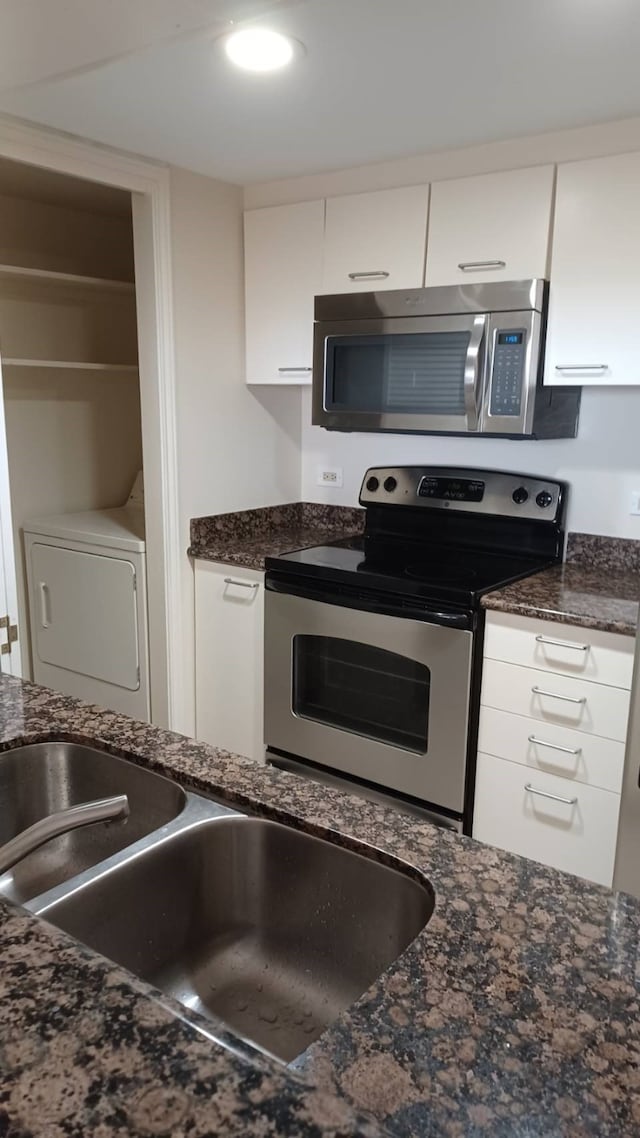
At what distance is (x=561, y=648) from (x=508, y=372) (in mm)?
796

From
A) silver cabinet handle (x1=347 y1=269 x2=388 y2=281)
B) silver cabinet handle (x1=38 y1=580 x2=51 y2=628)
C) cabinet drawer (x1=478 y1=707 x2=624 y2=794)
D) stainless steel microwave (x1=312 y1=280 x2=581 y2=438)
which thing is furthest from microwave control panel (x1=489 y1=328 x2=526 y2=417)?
silver cabinet handle (x1=38 y1=580 x2=51 y2=628)

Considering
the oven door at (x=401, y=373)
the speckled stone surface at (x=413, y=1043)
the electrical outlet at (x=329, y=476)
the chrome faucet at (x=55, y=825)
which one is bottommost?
the speckled stone surface at (x=413, y=1043)

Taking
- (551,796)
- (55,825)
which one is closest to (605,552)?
(551,796)

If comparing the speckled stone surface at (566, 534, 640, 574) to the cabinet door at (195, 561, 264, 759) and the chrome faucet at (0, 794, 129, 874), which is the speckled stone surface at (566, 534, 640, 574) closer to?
the cabinet door at (195, 561, 264, 759)

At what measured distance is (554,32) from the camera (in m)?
1.56

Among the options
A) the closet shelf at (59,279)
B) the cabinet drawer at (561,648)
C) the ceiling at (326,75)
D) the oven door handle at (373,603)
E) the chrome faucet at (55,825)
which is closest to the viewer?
the chrome faucet at (55,825)

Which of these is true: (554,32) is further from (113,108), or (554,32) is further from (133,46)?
(113,108)

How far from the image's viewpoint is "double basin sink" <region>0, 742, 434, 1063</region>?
996mm

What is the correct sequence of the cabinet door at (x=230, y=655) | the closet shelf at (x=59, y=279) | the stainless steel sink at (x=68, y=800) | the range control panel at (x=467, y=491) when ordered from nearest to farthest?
the stainless steel sink at (x=68, y=800)
the range control panel at (x=467, y=491)
the cabinet door at (x=230, y=655)
the closet shelf at (x=59, y=279)

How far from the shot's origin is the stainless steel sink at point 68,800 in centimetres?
124

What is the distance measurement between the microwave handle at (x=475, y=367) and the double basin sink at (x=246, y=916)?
1.54 meters

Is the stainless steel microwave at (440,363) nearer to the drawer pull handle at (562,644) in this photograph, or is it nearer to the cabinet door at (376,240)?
the cabinet door at (376,240)

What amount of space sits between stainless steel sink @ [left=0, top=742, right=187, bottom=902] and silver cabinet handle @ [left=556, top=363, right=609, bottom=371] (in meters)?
1.64

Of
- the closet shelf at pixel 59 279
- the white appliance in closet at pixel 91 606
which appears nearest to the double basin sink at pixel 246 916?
the white appliance in closet at pixel 91 606
